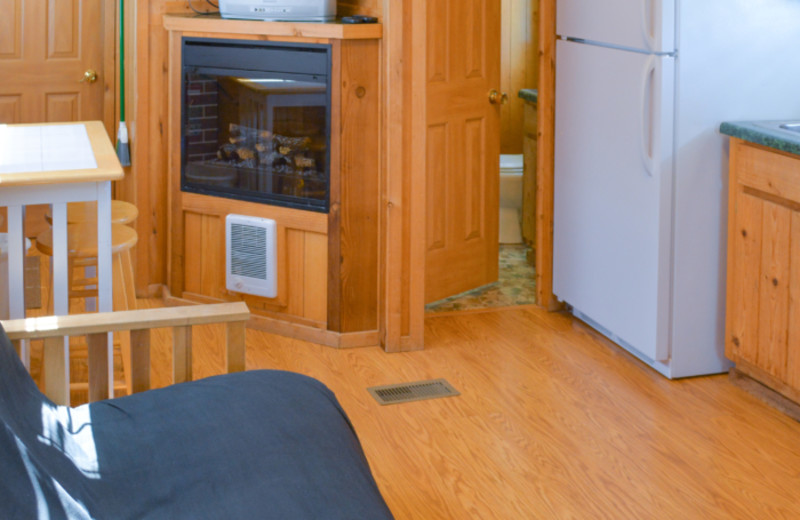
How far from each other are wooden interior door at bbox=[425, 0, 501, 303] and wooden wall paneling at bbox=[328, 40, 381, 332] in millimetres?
478

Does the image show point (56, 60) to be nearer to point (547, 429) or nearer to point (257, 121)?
point (257, 121)

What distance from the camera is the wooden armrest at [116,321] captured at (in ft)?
7.16

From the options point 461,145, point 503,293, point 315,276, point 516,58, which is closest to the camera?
point 315,276

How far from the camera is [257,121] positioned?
4.04 m

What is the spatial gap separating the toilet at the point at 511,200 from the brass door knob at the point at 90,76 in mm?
2203

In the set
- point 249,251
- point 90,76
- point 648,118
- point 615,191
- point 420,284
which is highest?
point 90,76

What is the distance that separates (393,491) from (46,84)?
3.29m

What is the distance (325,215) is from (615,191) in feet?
3.65

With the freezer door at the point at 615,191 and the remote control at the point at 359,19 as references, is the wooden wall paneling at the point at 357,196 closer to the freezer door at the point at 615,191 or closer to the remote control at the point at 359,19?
the remote control at the point at 359,19

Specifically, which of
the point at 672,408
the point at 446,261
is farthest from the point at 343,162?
the point at 672,408

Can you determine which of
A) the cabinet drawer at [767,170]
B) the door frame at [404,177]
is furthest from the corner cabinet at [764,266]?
the door frame at [404,177]

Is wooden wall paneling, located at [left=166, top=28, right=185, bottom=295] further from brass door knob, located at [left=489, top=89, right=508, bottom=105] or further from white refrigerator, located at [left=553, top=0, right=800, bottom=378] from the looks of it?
white refrigerator, located at [left=553, top=0, right=800, bottom=378]

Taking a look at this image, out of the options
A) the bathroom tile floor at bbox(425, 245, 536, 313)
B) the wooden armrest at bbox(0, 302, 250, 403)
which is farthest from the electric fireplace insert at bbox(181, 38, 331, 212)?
the wooden armrest at bbox(0, 302, 250, 403)

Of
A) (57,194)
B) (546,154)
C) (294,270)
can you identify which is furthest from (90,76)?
(57,194)
